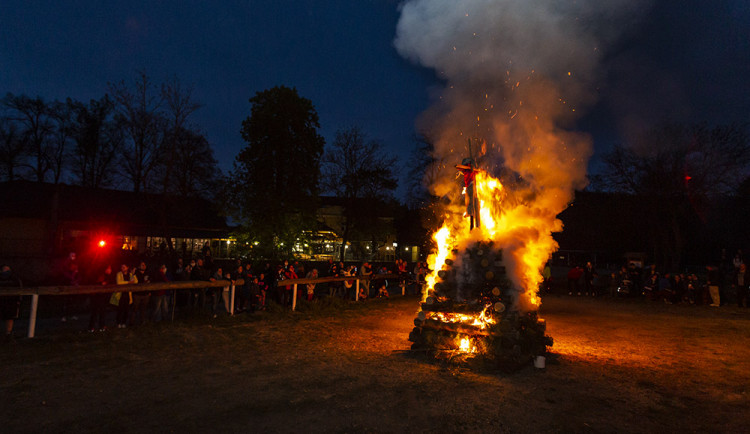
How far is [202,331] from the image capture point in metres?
9.77

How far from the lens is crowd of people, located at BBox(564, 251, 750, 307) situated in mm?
17625

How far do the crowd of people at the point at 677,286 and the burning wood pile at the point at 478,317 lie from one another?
14232mm

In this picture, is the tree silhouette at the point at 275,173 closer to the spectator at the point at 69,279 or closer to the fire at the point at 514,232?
the spectator at the point at 69,279

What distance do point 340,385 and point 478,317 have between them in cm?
296

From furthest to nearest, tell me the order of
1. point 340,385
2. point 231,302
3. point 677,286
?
1. point 677,286
2. point 231,302
3. point 340,385

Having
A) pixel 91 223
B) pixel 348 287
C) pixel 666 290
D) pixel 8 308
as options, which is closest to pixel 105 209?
pixel 91 223

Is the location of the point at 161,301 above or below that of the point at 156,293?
below

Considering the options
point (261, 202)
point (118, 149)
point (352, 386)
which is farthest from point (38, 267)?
point (352, 386)

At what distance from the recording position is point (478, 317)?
7.84 metres

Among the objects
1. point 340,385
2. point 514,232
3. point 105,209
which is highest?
point 105,209

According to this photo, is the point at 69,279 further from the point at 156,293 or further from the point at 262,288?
the point at 262,288

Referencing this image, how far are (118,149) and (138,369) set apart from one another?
3827 centimetres

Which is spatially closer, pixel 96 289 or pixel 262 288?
pixel 96 289

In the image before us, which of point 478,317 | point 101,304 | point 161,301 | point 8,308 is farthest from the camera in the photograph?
point 161,301
